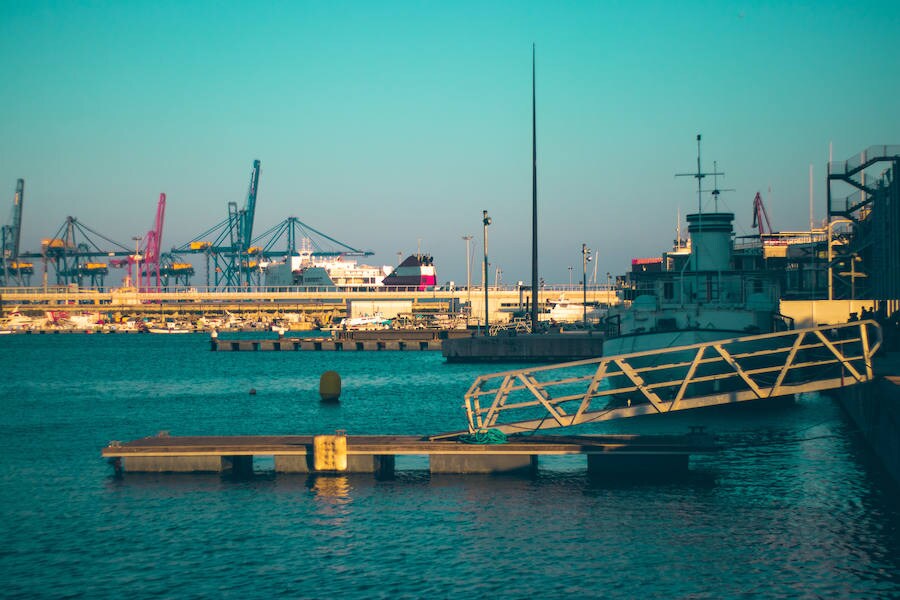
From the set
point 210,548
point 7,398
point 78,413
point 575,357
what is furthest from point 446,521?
point 575,357

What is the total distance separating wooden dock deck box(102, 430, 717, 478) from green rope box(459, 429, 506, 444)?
12.6 inches

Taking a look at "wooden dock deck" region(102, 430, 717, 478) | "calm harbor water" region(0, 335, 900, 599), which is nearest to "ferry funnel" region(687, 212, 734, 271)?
"calm harbor water" region(0, 335, 900, 599)

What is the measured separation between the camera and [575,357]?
94438 millimetres

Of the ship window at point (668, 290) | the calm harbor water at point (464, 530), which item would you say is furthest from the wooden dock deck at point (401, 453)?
the ship window at point (668, 290)

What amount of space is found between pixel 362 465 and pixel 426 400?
28297mm

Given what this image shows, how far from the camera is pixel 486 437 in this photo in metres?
32.9

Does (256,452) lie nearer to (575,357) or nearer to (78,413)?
(78,413)

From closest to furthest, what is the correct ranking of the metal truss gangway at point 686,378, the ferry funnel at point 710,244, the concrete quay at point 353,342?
the metal truss gangway at point 686,378 → the ferry funnel at point 710,244 → the concrete quay at point 353,342

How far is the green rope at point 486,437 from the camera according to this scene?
32812 millimetres

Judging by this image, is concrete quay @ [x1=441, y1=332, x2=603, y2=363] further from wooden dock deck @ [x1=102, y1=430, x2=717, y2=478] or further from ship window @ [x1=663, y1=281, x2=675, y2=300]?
wooden dock deck @ [x1=102, y1=430, x2=717, y2=478]

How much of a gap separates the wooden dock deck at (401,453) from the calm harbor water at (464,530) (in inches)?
27.6

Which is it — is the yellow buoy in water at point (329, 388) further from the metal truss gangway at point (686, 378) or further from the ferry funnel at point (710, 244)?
the ferry funnel at point (710, 244)

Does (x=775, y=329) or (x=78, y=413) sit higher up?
(x=775, y=329)

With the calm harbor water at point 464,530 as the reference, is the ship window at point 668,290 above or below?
above
